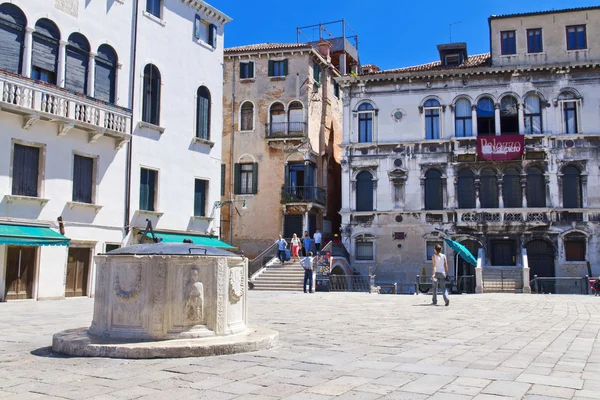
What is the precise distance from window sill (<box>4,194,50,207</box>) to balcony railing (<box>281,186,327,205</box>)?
17.5 metres

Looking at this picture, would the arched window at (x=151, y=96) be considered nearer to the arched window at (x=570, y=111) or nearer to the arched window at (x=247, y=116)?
the arched window at (x=247, y=116)

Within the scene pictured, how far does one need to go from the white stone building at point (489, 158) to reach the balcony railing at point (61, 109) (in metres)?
15.3

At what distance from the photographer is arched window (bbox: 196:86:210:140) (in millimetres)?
28672

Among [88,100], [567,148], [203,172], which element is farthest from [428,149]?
[88,100]

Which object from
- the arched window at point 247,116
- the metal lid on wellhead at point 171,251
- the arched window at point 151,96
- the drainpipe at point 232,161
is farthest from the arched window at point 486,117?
the metal lid on wellhead at point 171,251

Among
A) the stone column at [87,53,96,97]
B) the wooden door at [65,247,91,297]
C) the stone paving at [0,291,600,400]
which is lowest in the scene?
the stone paving at [0,291,600,400]

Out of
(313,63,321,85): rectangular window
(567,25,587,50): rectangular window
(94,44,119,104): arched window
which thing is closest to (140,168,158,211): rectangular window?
(94,44,119,104): arched window

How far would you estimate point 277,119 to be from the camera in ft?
123

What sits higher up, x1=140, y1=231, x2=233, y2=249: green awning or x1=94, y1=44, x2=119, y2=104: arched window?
x1=94, y1=44, x2=119, y2=104: arched window

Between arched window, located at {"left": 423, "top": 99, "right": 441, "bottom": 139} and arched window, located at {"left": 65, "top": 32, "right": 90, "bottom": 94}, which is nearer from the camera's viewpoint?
arched window, located at {"left": 65, "top": 32, "right": 90, "bottom": 94}

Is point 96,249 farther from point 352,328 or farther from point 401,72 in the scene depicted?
point 401,72

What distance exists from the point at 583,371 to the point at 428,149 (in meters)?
28.0

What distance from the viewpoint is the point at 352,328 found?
11086 millimetres

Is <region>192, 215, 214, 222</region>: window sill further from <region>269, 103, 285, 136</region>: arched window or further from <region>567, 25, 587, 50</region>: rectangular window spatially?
<region>567, 25, 587, 50</region>: rectangular window
